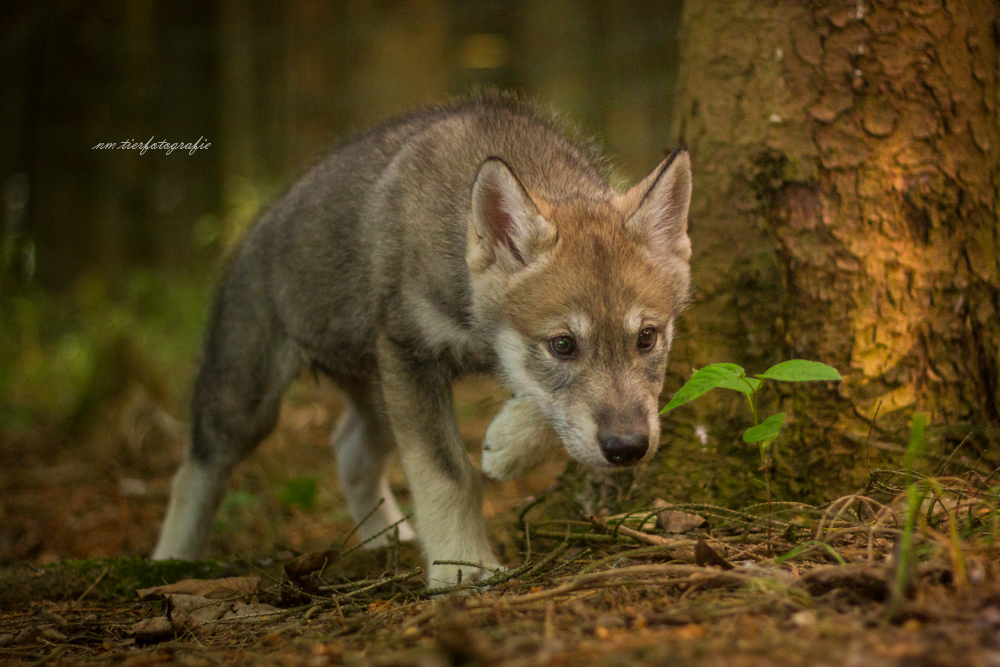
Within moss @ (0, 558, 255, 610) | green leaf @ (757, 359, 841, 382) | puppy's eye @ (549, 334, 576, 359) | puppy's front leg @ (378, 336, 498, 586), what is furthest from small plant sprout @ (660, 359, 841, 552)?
moss @ (0, 558, 255, 610)

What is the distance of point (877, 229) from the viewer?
10.7 ft

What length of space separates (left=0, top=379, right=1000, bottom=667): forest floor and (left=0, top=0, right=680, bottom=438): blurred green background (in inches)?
187

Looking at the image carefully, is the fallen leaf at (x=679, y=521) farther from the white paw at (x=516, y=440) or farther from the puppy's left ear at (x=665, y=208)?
the puppy's left ear at (x=665, y=208)

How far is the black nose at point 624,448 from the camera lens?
2.69 metres

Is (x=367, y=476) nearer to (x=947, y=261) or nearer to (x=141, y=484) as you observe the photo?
(x=141, y=484)

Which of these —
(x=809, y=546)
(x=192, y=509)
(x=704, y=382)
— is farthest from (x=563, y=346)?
(x=192, y=509)

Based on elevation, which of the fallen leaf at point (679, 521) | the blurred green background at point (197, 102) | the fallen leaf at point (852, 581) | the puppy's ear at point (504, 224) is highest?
the blurred green background at point (197, 102)

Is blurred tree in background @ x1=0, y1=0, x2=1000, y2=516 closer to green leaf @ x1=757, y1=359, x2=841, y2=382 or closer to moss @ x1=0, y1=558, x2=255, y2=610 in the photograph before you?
green leaf @ x1=757, y1=359, x2=841, y2=382

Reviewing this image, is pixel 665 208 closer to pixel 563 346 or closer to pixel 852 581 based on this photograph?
pixel 563 346

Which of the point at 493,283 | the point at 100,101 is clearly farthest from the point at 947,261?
the point at 100,101

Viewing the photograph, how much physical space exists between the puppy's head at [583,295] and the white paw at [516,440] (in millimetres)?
69

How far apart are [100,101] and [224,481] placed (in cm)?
780

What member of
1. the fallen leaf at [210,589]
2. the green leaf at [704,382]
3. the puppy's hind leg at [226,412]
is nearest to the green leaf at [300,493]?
the puppy's hind leg at [226,412]

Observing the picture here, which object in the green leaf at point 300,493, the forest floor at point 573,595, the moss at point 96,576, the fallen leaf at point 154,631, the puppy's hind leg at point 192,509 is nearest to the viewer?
the forest floor at point 573,595
